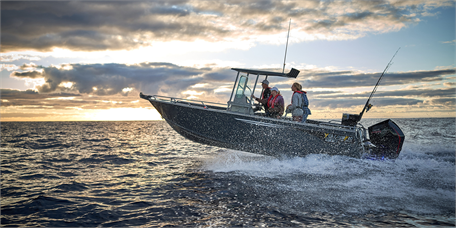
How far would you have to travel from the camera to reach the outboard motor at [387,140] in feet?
28.4

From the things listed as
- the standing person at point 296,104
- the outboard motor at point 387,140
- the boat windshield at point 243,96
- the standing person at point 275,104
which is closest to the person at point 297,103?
the standing person at point 296,104

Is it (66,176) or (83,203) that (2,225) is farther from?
(66,176)

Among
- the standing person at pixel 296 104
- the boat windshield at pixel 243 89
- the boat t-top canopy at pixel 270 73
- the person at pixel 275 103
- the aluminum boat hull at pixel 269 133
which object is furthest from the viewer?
the boat windshield at pixel 243 89

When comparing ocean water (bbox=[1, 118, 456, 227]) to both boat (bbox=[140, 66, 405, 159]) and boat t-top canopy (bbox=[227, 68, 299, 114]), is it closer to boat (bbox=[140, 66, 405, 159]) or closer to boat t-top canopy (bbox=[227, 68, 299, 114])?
boat (bbox=[140, 66, 405, 159])

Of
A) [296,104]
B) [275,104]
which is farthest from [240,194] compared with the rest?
[296,104]

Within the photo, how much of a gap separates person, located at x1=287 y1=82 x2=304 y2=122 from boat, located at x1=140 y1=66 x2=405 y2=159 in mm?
292

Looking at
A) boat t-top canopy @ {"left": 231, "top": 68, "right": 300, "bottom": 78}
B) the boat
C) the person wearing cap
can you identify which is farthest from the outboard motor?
boat t-top canopy @ {"left": 231, "top": 68, "right": 300, "bottom": 78}

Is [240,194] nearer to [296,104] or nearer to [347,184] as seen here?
[347,184]

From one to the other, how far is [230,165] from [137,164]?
3.70 metres

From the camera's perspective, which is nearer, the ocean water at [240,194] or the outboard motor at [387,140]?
the ocean water at [240,194]

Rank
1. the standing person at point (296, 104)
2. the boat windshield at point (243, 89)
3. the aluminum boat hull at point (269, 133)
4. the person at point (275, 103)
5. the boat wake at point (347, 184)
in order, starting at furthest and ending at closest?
the boat windshield at point (243, 89), the person at point (275, 103), the standing person at point (296, 104), the aluminum boat hull at point (269, 133), the boat wake at point (347, 184)

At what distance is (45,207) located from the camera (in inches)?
210

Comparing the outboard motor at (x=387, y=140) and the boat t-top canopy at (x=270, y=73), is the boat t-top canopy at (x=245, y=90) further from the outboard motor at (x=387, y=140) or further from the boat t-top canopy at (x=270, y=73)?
the outboard motor at (x=387, y=140)

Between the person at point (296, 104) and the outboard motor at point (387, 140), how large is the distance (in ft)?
9.53
